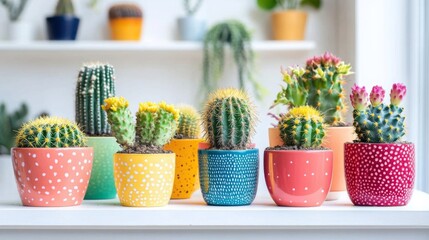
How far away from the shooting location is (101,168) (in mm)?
1373

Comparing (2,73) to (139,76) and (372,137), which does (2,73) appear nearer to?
(139,76)

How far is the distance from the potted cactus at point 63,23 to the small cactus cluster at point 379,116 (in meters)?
2.14

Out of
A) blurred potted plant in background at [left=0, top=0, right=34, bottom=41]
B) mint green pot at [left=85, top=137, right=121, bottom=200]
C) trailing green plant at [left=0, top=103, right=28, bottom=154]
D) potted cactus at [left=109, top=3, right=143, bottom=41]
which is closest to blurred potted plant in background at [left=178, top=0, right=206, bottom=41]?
potted cactus at [left=109, top=3, right=143, bottom=41]

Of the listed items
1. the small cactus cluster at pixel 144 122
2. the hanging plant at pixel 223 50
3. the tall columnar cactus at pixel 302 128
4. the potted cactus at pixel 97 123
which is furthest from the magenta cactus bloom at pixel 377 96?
the hanging plant at pixel 223 50

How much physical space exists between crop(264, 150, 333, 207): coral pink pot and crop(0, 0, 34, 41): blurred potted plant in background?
2247 mm

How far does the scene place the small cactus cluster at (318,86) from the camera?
141 cm

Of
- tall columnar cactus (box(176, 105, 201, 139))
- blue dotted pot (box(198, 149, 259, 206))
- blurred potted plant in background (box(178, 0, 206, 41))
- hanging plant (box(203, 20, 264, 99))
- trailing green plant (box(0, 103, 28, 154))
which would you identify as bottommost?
→ trailing green plant (box(0, 103, 28, 154))

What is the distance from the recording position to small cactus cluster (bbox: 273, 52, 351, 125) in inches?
55.4

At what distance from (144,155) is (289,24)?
2.13 meters

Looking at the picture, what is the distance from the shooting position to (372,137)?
1260 millimetres

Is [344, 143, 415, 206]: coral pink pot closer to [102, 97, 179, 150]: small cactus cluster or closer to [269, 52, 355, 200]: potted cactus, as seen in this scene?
[269, 52, 355, 200]: potted cactus

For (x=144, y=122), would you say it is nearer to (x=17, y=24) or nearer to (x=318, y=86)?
(x=318, y=86)

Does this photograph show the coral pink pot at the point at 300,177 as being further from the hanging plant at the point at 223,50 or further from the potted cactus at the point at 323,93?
the hanging plant at the point at 223,50
